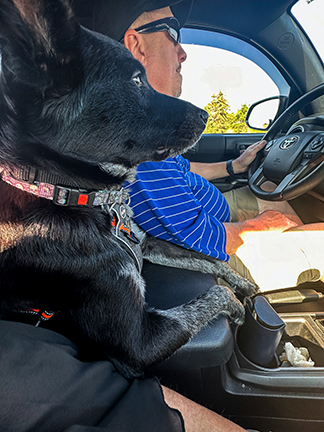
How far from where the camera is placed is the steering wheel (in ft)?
5.34

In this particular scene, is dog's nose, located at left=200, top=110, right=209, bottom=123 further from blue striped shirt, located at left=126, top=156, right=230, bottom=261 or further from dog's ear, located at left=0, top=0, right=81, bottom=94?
dog's ear, located at left=0, top=0, right=81, bottom=94

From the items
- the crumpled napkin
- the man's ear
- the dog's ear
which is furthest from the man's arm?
the dog's ear

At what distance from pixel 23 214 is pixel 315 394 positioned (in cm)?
131

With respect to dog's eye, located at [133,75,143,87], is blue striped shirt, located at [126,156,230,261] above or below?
below

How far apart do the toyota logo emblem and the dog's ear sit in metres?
1.36

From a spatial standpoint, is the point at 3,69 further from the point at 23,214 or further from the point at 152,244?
the point at 152,244

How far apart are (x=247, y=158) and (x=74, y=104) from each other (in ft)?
5.35

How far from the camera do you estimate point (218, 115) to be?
8.52ft

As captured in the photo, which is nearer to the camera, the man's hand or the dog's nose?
the dog's nose

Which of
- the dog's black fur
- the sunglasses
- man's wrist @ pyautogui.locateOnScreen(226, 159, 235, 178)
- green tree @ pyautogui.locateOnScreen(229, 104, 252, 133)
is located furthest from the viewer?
green tree @ pyautogui.locateOnScreen(229, 104, 252, 133)

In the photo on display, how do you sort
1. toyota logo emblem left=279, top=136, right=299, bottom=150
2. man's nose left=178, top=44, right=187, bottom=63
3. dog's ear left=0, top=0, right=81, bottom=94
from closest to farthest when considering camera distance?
dog's ear left=0, top=0, right=81, bottom=94, man's nose left=178, top=44, right=187, bottom=63, toyota logo emblem left=279, top=136, right=299, bottom=150

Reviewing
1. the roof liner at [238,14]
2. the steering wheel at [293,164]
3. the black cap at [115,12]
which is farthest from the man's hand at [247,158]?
the black cap at [115,12]

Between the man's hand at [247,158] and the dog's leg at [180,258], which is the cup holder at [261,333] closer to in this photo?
the dog's leg at [180,258]

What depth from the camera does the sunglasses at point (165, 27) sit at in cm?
141
